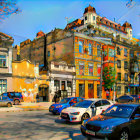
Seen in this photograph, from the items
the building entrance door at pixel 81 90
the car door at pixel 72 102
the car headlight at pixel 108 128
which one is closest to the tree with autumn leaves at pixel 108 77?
the building entrance door at pixel 81 90

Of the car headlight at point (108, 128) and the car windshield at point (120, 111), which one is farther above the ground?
the car windshield at point (120, 111)

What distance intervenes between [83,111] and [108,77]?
87.4 feet

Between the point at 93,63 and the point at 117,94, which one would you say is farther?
the point at 117,94

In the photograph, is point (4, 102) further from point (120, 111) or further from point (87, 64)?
point (87, 64)

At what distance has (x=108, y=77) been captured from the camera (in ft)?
121

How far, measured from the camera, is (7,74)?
2658cm

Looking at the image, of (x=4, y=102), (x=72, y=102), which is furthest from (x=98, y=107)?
(x=4, y=102)

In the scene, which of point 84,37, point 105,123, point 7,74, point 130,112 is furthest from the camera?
point 84,37

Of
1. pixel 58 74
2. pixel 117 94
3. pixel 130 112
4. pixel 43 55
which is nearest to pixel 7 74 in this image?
pixel 58 74

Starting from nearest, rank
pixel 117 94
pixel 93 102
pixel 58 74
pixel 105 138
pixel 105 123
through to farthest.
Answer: pixel 105 138
pixel 105 123
pixel 93 102
pixel 58 74
pixel 117 94

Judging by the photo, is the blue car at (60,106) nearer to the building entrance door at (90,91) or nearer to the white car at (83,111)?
the white car at (83,111)

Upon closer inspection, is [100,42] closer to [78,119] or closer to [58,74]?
[58,74]

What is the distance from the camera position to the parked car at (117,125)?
Answer: 6516 millimetres

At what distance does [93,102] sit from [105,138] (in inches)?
228
